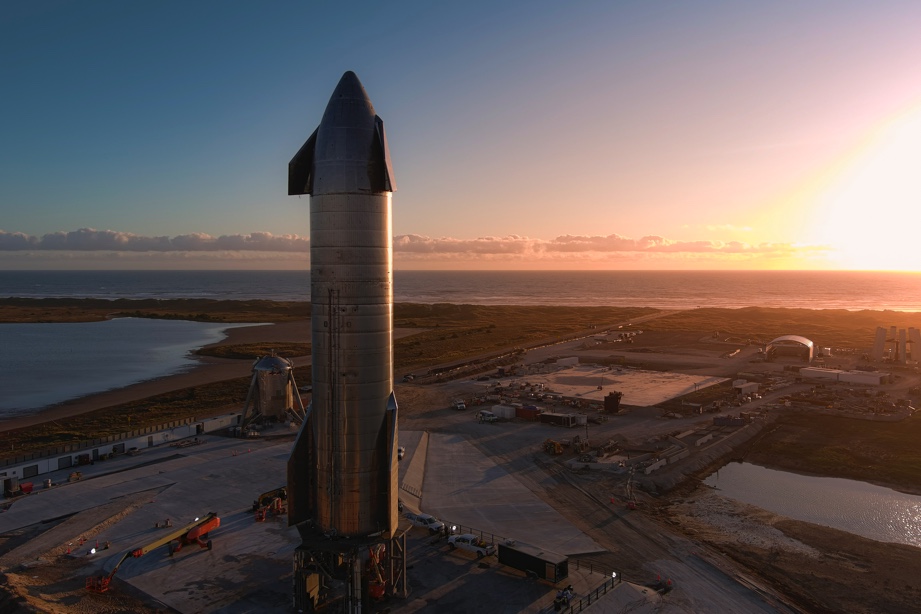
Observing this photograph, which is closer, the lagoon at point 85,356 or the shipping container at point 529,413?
the shipping container at point 529,413

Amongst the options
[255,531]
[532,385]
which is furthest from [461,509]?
[532,385]

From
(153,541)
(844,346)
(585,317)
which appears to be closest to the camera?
(153,541)

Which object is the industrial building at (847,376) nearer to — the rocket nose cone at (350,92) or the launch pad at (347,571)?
the launch pad at (347,571)

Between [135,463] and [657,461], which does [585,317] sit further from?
[135,463]

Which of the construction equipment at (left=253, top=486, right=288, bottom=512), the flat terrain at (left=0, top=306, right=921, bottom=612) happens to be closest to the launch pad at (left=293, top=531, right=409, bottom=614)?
the flat terrain at (left=0, top=306, right=921, bottom=612)

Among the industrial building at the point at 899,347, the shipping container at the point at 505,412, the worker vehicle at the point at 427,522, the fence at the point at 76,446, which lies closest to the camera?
the worker vehicle at the point at 427,522

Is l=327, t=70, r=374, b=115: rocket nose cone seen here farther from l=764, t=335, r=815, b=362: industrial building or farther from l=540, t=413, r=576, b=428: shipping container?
l=764, t=335, r=815, b=362: industrial building

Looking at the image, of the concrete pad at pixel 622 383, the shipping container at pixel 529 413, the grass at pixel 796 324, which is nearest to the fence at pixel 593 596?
the shipping container at pixel 529 413
